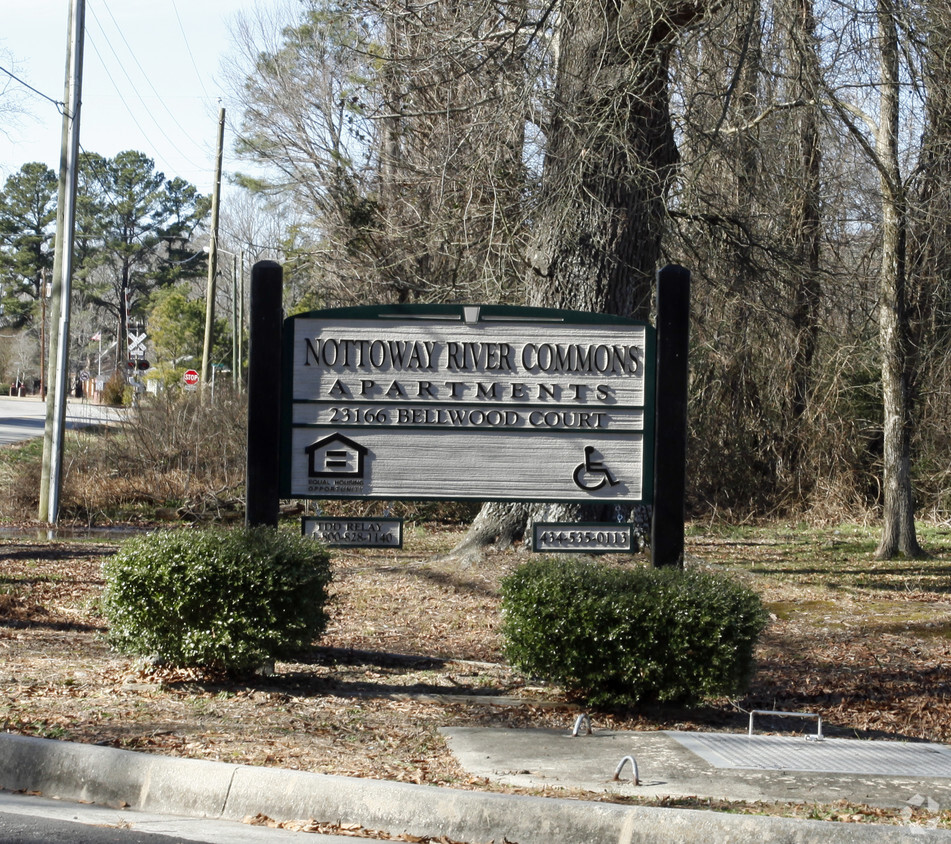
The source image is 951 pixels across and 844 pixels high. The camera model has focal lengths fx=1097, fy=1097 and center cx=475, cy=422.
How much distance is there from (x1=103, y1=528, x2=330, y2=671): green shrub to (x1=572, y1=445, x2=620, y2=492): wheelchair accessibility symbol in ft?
6.02

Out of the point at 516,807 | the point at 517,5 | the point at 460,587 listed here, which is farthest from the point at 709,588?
the point at 517,5

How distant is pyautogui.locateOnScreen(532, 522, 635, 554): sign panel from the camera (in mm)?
7281

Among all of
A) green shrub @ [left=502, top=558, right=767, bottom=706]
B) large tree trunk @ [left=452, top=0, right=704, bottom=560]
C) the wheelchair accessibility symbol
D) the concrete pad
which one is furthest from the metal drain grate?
large tree trunk @ [left=452, top=0, right=704, bottom=560]

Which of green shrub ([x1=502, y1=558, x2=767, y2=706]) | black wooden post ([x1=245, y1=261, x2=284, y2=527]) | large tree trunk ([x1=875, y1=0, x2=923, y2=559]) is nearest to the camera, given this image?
green shrub ([x1=502, y1=558, x2=767, y2=706])

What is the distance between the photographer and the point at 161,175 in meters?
75.7

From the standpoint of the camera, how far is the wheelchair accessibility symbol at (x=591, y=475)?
24.2 feet

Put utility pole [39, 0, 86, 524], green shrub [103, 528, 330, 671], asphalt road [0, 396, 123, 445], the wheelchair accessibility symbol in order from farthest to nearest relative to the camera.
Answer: asphalt road [0, 396, 123, 445]
utility pole [39, 0, 86, 524]
the wheelchair accessibility symbol
green shrub [103, 528, 330, 671]

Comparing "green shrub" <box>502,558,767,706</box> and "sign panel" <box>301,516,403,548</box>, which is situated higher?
"sign panel" <box>301,516,403,548</box>

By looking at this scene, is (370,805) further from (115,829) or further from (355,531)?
(355,531)

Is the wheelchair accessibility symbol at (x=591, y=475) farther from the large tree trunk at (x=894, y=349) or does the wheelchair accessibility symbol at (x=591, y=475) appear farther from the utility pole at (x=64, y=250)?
the utility pole at (x=64, y=250)

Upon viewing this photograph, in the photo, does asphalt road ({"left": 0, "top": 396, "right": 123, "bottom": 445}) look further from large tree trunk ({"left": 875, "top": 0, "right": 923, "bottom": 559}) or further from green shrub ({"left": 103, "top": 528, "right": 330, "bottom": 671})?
green shrub ({"left": 103, "top": 528, "right": 330, "bottom": 671})

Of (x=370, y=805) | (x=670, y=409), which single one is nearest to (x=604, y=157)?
(x=670, y=409)

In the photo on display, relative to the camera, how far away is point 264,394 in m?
7.15

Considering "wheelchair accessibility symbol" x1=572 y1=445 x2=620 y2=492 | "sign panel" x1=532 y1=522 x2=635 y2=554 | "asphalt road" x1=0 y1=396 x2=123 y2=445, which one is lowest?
"sign panel" x1=532 y1=522 x2=635 y2=554
